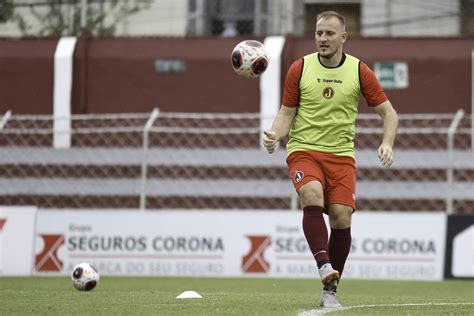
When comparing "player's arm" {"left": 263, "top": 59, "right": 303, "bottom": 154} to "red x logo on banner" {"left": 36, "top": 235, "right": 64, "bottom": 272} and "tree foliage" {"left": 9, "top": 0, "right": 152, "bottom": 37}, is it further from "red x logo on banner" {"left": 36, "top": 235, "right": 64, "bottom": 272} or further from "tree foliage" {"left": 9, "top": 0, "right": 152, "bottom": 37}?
"tree foliage" {"left": 9, "top": 0, "right": 152, "bottom": 37}

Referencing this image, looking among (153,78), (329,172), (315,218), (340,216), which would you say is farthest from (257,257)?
(315,218)

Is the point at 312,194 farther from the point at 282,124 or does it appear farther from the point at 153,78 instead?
the point at 153,78

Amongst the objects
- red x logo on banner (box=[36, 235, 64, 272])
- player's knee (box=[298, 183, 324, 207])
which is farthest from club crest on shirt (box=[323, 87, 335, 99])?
red x logo on banner (box=[36, 235, 64, 272])

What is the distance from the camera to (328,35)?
991 centimetres

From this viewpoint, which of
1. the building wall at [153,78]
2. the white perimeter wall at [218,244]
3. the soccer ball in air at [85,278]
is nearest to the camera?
the soccer ball in air at [85,278]

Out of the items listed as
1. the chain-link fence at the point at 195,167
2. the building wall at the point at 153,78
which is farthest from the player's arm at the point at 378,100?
the building wall at the point at 153,78

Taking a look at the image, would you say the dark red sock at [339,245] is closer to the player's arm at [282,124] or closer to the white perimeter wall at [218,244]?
the player's arm at [282,124]

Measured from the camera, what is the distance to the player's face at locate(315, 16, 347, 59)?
9.91 meters

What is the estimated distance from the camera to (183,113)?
21406 millimetres

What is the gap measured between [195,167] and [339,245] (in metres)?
10.2

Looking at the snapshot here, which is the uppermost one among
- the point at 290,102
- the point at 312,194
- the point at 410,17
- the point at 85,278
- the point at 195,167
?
the point at 410,17

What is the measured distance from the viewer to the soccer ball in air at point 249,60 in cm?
1039

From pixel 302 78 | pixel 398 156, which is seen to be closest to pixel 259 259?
pixel 398 156

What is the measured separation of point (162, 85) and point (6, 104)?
2570mm
